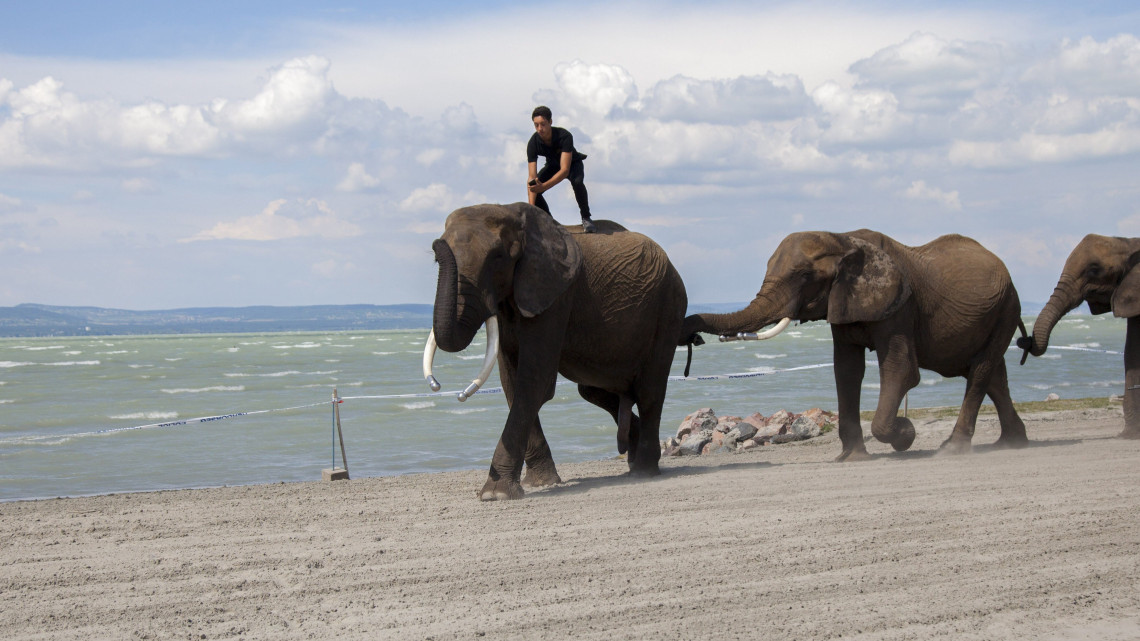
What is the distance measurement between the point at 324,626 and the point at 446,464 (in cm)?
1244

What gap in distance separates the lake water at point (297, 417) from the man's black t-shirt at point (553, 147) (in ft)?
10.8

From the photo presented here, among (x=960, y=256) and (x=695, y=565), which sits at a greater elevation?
(x=960, y=256)

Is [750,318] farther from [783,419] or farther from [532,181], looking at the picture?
[783,419]

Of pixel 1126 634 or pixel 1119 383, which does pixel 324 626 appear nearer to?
pixel 1126 634

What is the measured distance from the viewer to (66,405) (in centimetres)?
3509

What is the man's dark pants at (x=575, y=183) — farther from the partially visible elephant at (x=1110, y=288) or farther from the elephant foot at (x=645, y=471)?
the partially visible elephant at (x=1110, y=288)

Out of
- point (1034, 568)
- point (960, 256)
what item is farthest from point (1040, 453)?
point (1034, 568)

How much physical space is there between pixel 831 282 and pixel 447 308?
15.0 feet

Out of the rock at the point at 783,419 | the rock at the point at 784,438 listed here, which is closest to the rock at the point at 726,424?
the rock at the point at 783,419

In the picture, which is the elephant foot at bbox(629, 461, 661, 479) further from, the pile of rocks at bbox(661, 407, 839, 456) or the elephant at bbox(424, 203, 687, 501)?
the pile of rocks at bbox(661, 407, 839, 456)

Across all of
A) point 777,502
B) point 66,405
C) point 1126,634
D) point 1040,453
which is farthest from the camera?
point 66,405

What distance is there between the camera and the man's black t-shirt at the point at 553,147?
34.0ft

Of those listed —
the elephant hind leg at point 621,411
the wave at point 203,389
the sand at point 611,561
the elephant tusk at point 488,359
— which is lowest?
the wave at point 203,389

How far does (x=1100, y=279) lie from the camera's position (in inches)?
547
